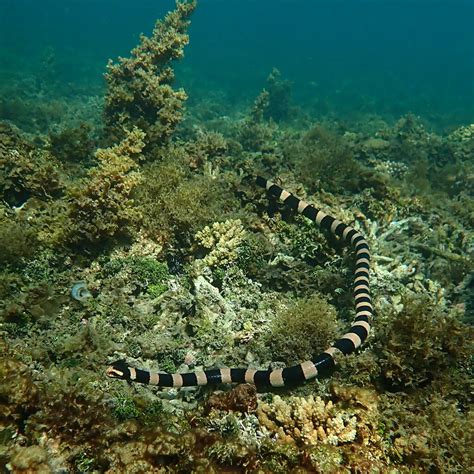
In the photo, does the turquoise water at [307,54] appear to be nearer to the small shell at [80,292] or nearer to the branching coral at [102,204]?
the branching coral at [102,204]

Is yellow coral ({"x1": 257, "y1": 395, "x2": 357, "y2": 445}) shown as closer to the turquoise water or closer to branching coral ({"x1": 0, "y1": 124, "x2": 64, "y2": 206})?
branching coral ({"x1": 0, "y1": 124, "x2": 64, "y2": 206})

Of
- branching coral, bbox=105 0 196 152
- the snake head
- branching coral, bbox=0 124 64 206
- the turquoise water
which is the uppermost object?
the turquoise water

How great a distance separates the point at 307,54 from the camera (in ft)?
213

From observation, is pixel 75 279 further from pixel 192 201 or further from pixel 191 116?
pixel 191 116

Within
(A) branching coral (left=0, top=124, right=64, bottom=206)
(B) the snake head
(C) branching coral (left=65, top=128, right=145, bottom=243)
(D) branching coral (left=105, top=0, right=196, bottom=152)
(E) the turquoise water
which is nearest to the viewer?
(B) the snake head

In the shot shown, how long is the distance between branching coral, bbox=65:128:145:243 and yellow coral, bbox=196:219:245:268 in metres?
1.12

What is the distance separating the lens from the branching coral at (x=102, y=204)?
547 centimetres

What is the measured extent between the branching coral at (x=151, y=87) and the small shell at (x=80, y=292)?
4.04 m

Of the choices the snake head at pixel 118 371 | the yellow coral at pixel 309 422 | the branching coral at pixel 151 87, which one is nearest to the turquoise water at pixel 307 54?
the branching coral at pixel 151 87

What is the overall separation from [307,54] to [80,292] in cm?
6933

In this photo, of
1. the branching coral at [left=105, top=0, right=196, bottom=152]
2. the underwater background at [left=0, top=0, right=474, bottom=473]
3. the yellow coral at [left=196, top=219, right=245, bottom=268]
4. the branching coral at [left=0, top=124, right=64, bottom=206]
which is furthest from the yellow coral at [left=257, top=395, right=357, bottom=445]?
the branching coral at [left=105, top=0, right=196, bottom=152]

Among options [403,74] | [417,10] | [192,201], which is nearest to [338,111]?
[192,201]

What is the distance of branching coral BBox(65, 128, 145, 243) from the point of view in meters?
5.47

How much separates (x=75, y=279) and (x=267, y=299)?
103 inches
